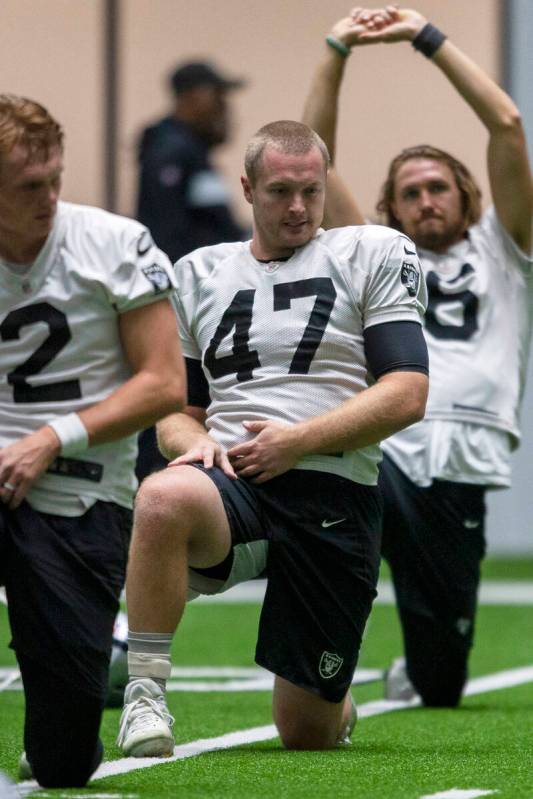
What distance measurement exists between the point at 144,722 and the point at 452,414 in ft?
6.18

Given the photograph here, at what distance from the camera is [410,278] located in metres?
4.27

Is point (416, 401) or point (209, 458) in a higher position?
point (416, 401)

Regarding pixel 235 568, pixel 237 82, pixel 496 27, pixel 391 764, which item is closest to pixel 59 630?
pixel 235 568

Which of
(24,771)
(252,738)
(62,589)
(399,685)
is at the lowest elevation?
(399,685)

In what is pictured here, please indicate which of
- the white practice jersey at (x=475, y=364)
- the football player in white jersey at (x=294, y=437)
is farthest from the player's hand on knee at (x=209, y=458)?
the white practice jersey at (x=475, y=364)

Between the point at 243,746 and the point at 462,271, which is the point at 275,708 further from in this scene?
the point at 462,271

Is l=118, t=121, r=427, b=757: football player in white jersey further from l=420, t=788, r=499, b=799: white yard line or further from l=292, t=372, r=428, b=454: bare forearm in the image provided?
l=420, t=788, r=499, b=799: white yard line

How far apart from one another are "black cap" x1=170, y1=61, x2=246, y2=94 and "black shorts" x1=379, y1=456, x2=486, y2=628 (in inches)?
141

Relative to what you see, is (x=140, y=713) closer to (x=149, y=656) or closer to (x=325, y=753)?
(x=149, y=656)

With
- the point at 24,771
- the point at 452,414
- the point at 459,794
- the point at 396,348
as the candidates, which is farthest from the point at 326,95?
the point at 459,794

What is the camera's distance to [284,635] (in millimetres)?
4215

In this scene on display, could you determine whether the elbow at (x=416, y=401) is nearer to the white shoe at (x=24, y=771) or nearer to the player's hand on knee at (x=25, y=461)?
the player's hand on knee at (x=25, y=461)

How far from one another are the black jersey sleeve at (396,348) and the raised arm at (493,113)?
120cm

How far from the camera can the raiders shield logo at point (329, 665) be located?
13.9ft
